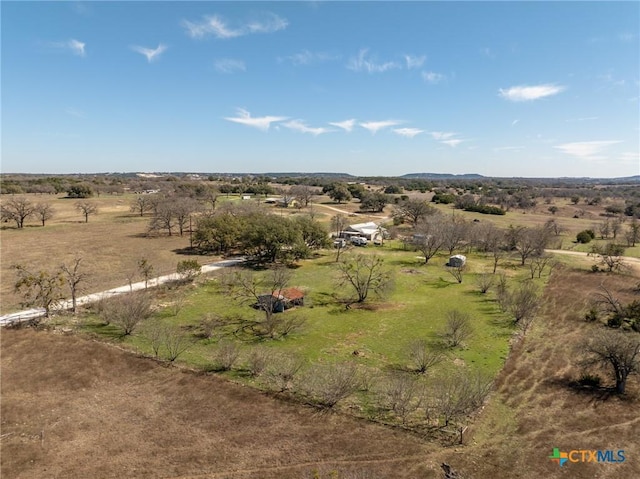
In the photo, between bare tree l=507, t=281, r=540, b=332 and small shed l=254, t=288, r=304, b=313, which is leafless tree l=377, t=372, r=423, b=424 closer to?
small shed l=254, t=288, r=304, b=313

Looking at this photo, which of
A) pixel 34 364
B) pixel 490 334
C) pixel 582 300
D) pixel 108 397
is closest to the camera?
pixel 108 397

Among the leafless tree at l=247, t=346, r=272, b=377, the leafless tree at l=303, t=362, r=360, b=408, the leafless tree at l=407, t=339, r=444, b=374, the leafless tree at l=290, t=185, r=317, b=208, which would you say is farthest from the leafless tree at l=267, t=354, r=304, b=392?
the leafless tree at l=290, t=185, r=317, b=208

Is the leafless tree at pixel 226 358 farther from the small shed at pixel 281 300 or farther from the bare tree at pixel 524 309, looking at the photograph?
the bare tree at pixel 524 309

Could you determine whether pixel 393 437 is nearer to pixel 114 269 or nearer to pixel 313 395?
pixel 313 395

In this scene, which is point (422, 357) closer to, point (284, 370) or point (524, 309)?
point (284, 370)

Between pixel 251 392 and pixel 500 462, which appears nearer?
pixel 500 462

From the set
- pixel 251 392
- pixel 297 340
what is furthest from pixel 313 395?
pixel 297 340

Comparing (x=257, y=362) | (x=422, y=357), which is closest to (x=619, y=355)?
(x=422, y=357)
